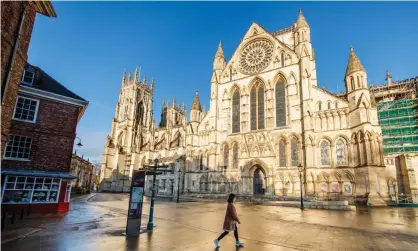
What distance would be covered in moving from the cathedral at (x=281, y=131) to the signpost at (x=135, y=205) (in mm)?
15267

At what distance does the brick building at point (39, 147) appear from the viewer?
45.9 feet

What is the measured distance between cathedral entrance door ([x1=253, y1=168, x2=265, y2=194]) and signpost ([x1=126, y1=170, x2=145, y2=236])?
25488 millimetres

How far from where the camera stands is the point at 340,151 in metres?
27.2

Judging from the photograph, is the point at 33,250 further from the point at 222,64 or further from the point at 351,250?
the point at 222,64

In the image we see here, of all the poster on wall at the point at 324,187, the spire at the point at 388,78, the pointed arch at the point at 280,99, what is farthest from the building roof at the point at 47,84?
the spire at the point at 388,78

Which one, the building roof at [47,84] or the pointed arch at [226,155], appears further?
the pointed arch at [226,155]

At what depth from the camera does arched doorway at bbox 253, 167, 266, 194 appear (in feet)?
106

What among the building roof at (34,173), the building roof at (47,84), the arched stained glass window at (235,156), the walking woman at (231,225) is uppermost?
the building roof at (47,84)

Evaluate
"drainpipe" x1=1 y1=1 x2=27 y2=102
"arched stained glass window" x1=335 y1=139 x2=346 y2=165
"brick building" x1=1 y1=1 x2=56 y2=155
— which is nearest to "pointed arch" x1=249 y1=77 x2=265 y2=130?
"arched stained glass window" x1=335 y1=139 x2=346 y2=165

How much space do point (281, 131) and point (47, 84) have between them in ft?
86.3

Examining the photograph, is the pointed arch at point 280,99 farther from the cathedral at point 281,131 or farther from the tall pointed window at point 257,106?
the tall pointed window at point 257,106

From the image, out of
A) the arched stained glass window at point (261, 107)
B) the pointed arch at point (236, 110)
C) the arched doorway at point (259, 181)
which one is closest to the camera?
the arched doorway at point (259, 181)

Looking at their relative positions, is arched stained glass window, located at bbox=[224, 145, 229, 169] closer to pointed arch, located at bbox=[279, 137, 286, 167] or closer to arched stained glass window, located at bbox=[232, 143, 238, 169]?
arched stained glass window, located at bbox=[232, 143, 238, 169]

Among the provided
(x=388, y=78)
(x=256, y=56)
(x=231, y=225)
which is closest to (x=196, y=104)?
(x=256, y=56)
